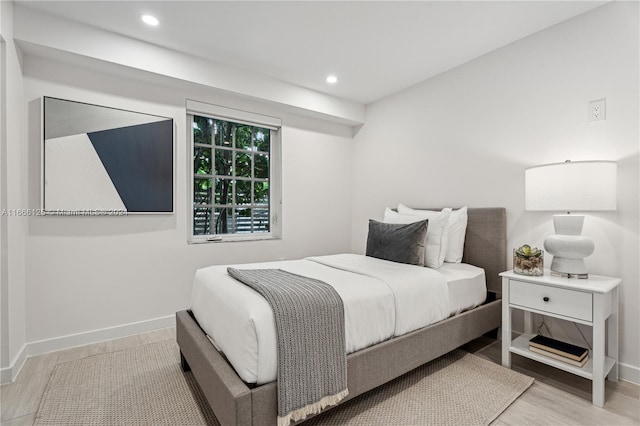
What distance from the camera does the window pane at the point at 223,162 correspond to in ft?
11.3

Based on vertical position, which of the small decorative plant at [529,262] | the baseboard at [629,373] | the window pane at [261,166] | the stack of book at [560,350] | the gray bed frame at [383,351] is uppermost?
the window pane at [261,166]

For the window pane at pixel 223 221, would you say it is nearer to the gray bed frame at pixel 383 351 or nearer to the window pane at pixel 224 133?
the window pane at pixel 224 133

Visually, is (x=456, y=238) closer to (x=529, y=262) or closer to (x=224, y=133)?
(x=529, y=262)

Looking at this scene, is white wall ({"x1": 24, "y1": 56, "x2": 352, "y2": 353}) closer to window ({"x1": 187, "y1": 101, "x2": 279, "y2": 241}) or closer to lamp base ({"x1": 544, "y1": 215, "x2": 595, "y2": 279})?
window ({"x1": 187, "y1": 101, "x2": 279, "y2": 241})

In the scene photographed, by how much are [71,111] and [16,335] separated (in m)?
1.69

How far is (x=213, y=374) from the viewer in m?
1.47

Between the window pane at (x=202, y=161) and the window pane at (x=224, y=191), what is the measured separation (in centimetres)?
17

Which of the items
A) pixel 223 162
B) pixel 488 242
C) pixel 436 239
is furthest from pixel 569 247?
pixel 223 162

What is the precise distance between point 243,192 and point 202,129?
2.61 feet

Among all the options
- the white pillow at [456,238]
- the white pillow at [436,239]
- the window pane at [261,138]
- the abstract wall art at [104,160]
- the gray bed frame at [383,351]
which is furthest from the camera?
the window pane at [261,138]

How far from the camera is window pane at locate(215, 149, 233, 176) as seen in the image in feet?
11.3

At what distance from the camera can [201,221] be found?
333cm

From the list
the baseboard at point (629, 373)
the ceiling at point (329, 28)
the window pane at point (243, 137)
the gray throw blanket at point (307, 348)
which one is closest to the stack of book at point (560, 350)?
the baseboard at point (629, 373)

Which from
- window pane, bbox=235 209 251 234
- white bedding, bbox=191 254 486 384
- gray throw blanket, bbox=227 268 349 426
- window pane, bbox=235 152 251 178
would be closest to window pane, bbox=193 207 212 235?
window pane, bbox=235 209 251 234
